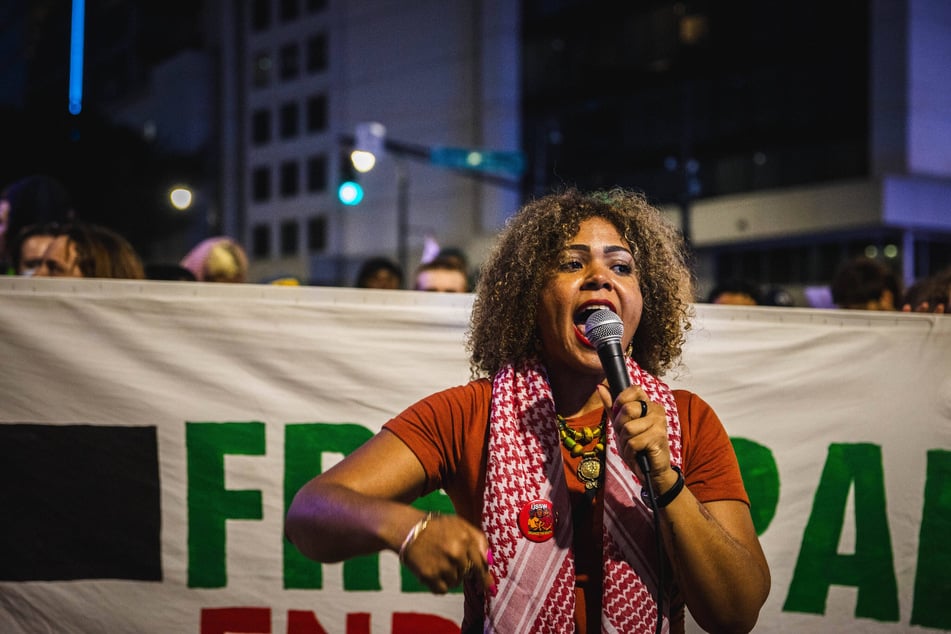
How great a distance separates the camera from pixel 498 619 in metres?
1.76

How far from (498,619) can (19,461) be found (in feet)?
5.57

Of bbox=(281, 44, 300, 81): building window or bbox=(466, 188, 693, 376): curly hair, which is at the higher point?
bbox=(281, 44, 300, 81): building window

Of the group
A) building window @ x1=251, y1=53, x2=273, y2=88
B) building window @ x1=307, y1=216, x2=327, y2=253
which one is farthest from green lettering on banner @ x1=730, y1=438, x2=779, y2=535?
building window @ x1=251, y1=53, x2=273, y2=88

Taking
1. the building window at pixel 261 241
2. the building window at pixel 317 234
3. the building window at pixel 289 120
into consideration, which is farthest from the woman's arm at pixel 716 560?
the building window at pixel 261 241

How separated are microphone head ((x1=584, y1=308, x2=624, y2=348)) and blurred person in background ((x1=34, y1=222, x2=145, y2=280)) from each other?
2.48 meters

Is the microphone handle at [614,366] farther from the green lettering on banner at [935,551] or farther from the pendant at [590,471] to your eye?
the green lettering on banner at [935,551]

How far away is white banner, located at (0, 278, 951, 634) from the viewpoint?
2.69m

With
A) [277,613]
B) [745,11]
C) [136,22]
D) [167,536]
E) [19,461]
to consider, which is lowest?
[277,613]

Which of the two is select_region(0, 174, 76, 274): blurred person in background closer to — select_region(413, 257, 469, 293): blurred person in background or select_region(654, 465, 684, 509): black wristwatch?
select_region(413, 257, 469, 293): blurred person in background

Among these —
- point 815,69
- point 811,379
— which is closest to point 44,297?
point 811,379

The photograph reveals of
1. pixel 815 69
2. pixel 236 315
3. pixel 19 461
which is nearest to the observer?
pixel 19 461

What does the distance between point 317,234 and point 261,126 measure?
22.0 feet

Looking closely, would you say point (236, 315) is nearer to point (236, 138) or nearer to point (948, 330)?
point (948, 330)

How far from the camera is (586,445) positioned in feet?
6.32
